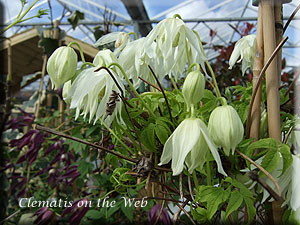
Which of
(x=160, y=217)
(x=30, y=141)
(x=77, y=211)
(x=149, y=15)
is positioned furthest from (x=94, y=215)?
(x=149, y=15)

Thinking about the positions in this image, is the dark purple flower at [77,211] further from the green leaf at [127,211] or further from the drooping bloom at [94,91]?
the drooping bloom at [94,91]

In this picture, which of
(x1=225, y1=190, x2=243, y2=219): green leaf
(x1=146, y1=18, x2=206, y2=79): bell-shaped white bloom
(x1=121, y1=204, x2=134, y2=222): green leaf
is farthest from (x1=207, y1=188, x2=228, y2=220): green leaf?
(x1=121, y1=204, x2=134, y2=222): green leaf

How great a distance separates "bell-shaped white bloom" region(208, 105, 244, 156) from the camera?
199 millimetres

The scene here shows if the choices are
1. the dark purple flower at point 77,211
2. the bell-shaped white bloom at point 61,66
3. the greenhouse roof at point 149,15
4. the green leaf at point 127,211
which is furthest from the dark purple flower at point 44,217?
the greenhouse roof at point 149,15

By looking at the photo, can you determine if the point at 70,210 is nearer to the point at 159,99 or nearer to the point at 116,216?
the point at 116,216

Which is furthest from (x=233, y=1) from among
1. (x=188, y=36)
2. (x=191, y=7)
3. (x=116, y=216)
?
(x=188, y=36)

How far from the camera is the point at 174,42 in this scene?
9.5 inches

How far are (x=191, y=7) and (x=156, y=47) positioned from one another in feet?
9.49

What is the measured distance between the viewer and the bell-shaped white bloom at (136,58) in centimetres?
26

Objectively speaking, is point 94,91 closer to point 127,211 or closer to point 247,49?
point 247,49

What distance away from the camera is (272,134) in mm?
233

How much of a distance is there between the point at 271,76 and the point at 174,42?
Answer: 0.31 ft

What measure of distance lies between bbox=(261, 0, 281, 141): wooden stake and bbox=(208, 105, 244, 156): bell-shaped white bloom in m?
0.05

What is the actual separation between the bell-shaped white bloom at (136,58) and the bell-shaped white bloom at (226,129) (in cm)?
9
